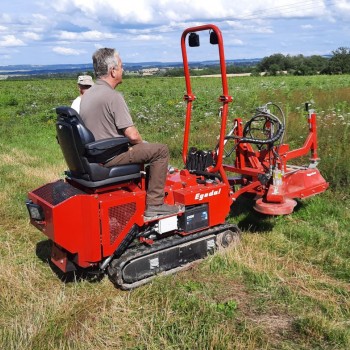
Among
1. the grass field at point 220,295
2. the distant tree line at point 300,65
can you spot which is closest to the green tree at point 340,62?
the distant tree line at point 300,65

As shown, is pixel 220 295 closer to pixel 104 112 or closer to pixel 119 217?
pixel 119 217

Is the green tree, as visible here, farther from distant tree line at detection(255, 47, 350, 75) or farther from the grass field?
the grass field

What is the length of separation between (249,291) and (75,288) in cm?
173

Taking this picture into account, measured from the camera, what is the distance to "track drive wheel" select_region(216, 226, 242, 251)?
537 cm

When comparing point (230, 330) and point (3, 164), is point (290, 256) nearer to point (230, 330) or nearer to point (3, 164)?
point (230, 330)

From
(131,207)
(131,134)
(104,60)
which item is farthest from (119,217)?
(104,60)

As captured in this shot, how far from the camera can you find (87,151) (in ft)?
14.1

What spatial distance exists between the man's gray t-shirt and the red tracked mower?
0.52 feet

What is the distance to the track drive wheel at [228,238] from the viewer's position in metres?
5.37

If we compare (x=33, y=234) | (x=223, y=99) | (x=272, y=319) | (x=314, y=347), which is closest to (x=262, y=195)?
(x=223, y=99)

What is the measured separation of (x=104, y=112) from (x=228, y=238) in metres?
2.15

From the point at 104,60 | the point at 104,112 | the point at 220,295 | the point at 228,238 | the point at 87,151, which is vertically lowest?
the point at 220,295

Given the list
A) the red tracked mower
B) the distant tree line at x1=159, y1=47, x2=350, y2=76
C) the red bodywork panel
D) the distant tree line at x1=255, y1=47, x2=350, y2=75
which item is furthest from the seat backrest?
the distant tree line at x1=255, y1=47, x2=350, y2=75

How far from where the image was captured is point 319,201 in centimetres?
680
